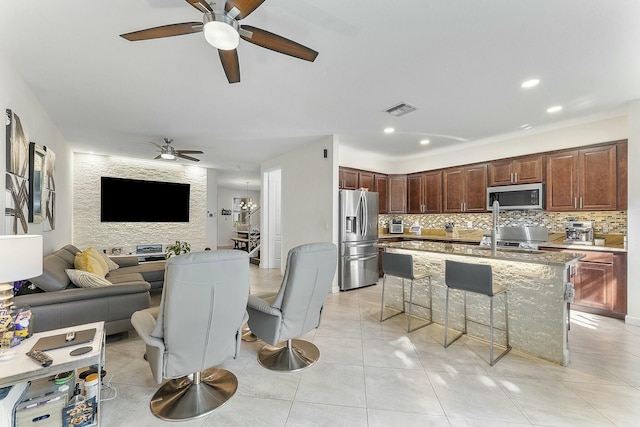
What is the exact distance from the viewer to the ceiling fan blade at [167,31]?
5.26ft

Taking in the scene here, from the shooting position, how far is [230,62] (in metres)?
1.92

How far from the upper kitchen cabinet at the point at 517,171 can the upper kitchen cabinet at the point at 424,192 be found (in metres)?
1.00

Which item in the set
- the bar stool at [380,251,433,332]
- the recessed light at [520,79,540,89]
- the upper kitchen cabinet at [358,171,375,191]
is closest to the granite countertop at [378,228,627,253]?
the upper kitchen cabinet at [358,171,375,191]

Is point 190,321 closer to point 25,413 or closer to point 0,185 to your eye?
point 25,413

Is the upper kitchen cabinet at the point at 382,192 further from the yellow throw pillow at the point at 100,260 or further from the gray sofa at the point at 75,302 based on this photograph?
the yellow throw pillow at the point at 100,260

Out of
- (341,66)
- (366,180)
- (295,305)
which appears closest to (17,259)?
(295,305)

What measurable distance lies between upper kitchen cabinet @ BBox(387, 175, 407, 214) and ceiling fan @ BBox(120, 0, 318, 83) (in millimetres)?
4627

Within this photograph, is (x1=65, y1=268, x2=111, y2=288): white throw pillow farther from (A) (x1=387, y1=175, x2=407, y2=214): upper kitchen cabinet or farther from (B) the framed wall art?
(A) (x1=387, y1=175, x2=407, y2=214): upper kitchen cabinet

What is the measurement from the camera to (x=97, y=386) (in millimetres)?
1649

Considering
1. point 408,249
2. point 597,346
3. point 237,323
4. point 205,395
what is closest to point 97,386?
point 205,395

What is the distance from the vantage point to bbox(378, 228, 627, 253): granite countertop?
3.63m

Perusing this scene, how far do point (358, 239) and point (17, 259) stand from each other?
4157 millimetres

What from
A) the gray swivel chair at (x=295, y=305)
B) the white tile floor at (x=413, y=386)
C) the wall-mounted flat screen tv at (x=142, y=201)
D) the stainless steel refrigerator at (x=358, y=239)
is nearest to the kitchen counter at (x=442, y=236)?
the stainless steel refrigerator at (x=358, y=239)

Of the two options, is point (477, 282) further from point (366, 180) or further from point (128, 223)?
point (128, 223)
